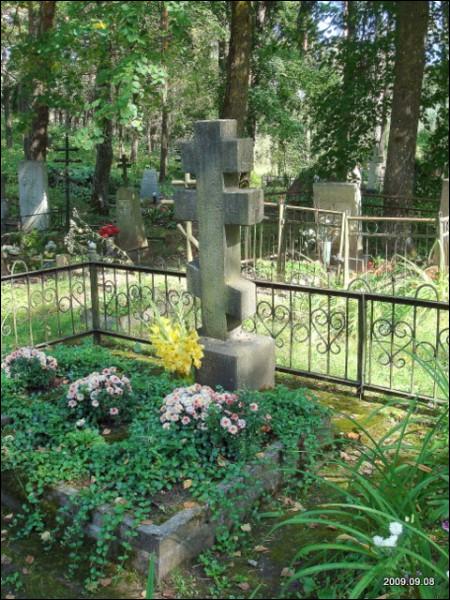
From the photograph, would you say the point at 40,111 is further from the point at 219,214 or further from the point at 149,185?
the point at 219,214

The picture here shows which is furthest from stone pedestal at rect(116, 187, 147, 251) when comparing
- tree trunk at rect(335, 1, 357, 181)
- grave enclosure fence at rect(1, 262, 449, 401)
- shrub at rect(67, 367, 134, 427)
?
shrub at rect(67, 367, 134, 427)

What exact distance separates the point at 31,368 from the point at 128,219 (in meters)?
8.51

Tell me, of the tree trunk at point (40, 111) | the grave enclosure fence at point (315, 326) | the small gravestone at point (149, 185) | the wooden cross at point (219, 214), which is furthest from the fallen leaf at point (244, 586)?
the small gravestone at point (149, 185)

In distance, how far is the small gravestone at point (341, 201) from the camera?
10078 mm

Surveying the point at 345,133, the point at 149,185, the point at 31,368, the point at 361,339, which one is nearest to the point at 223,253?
the point at 361,339

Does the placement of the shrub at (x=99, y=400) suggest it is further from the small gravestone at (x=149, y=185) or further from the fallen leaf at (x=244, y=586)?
the small gravestone at (x=149, y=185)

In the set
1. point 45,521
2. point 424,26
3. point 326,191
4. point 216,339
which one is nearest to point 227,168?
point 216,339

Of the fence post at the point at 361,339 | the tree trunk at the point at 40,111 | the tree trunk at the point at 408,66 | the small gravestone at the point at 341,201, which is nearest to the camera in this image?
the tree trunk at the point at 408,66

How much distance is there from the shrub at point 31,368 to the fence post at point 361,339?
90.2 inches

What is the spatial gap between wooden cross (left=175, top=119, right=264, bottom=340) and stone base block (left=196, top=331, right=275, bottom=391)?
0.42 ft

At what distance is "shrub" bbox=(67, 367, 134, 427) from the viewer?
158 inches

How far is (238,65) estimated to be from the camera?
1049 centimetres

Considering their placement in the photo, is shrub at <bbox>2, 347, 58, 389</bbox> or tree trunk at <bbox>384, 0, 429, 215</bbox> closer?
tree trunk at <bbox>384, 0, 429, 215</bbox>

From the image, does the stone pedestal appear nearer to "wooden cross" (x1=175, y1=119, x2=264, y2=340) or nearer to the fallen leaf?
"wooden cross" (x1=175, y1=119, x2=264, y2=340)
